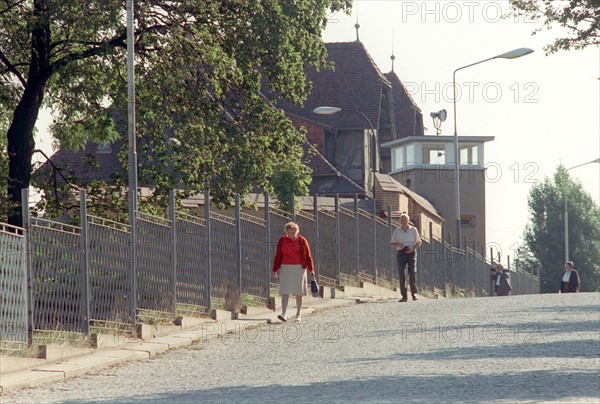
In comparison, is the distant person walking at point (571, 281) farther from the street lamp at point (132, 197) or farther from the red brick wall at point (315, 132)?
the red brick wall at point (315, 132)

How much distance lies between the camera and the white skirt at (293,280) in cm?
2220

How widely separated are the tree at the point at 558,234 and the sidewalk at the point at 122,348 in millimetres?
81083

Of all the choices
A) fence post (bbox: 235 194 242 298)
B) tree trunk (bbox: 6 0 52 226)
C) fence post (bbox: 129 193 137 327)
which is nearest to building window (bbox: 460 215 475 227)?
tree trunk (bbox: 6 0 52 226)

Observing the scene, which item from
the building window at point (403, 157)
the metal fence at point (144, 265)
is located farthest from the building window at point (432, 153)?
the metal fence at point (144, 265)

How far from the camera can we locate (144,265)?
19.2 m

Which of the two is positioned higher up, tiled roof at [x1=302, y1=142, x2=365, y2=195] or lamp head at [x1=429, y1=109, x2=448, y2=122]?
lamp head at [x1=429, y1=109, x2=448, y2=122]

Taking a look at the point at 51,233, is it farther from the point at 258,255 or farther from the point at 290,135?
the point at 290,135

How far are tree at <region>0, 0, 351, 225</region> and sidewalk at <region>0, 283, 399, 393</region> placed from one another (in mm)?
4901

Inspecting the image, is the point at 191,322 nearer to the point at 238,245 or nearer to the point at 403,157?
the point at 238,245

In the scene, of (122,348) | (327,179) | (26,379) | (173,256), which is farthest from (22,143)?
(327,179)

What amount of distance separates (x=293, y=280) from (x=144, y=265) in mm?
3772

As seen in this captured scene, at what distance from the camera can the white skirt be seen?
22.2 metres

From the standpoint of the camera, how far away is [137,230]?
1908 cm

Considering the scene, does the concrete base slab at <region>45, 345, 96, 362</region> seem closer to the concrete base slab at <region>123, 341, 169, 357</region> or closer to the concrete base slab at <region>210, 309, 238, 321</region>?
the concrete base slab at <region>123, 341, 169, 357</region>
